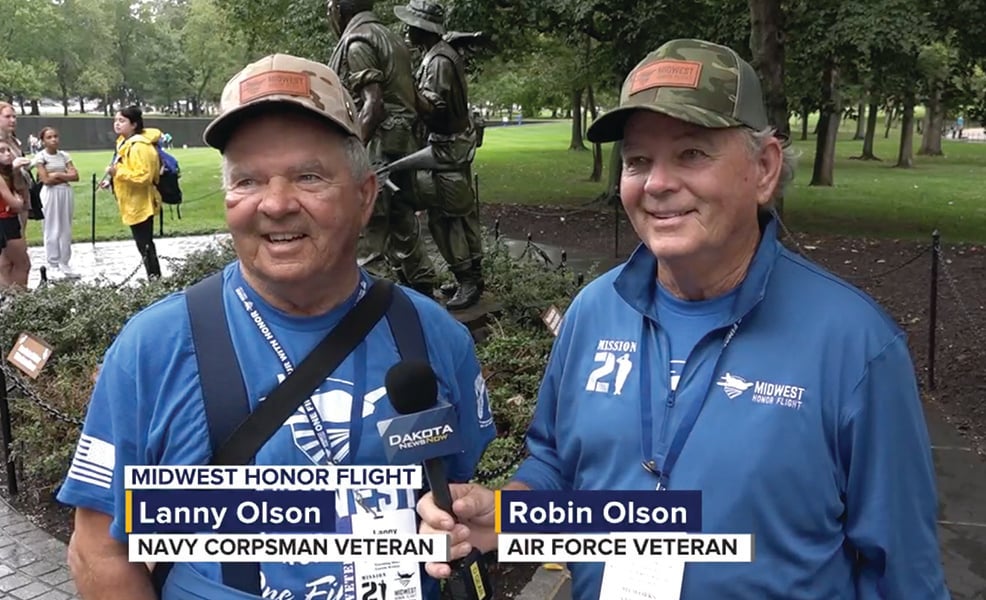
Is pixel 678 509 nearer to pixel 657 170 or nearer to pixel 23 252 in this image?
pixel 657 170

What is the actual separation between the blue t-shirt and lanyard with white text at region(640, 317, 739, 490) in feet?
1.65

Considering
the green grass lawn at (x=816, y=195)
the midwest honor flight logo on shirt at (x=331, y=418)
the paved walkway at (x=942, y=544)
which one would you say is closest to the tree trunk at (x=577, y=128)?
the green grass lawn at (x=816, y=195)

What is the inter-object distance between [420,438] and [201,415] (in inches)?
21.0

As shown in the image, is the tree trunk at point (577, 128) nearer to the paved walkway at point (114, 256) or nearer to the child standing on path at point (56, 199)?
the paved walkway at point (114, 256)

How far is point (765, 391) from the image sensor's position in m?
1.89

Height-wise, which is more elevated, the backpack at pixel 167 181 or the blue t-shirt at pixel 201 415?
the blue t-shirt at pixel 201 415

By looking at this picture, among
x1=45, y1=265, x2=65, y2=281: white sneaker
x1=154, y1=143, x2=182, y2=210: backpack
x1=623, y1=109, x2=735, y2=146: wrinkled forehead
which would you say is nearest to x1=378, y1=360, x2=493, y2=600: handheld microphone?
x1=623, y1=109, x2=735, y2=146: wrinkled forehead

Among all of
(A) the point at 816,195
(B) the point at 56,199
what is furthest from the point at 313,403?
(A) the point at 816,195

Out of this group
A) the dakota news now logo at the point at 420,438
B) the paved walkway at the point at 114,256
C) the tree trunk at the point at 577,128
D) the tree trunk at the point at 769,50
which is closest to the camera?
the dakota news now logo at the point at 420,438

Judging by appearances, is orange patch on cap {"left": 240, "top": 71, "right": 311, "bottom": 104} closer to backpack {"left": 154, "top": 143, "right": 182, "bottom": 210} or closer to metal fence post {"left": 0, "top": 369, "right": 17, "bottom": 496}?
metal fence post {"left": 0, "top": 369, "right": 17, "bottom": 496}

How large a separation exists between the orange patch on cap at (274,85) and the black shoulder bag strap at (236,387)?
0.45 m

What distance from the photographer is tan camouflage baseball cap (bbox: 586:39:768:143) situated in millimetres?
1941

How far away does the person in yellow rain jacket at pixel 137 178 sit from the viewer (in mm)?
11102

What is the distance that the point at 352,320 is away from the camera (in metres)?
1.94
